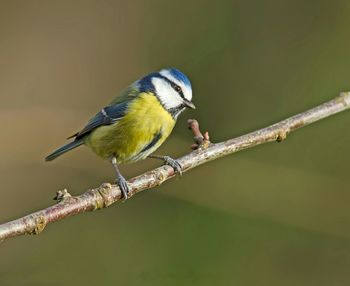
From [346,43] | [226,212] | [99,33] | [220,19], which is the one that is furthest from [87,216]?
[346,43]

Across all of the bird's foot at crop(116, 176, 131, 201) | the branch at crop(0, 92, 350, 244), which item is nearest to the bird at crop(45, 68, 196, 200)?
the branch at crop(0, 92, 350, 244)

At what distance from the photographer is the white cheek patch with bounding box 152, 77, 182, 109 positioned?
2428mm

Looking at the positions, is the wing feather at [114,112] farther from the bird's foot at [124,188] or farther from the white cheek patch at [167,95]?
the bird's foot at [124,188]

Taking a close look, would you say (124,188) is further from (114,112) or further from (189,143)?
(189,143)

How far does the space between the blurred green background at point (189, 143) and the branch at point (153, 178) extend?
1.25 meters

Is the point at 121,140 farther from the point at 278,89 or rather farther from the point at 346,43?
the point at 346,43

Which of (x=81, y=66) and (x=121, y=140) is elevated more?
(x=81, y=66)

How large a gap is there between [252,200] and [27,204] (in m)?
1.16

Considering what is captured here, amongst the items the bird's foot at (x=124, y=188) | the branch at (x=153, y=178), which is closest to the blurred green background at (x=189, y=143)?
the branch at (x=153, y=178)

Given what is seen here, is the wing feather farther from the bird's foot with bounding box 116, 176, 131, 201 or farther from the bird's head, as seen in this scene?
the bird's foot with bounding box 116, 176, 131, 201

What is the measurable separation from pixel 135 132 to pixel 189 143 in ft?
3.54

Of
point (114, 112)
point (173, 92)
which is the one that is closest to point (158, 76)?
point (173, 92)

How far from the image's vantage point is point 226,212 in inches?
129

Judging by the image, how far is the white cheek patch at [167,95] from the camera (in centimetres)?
243
